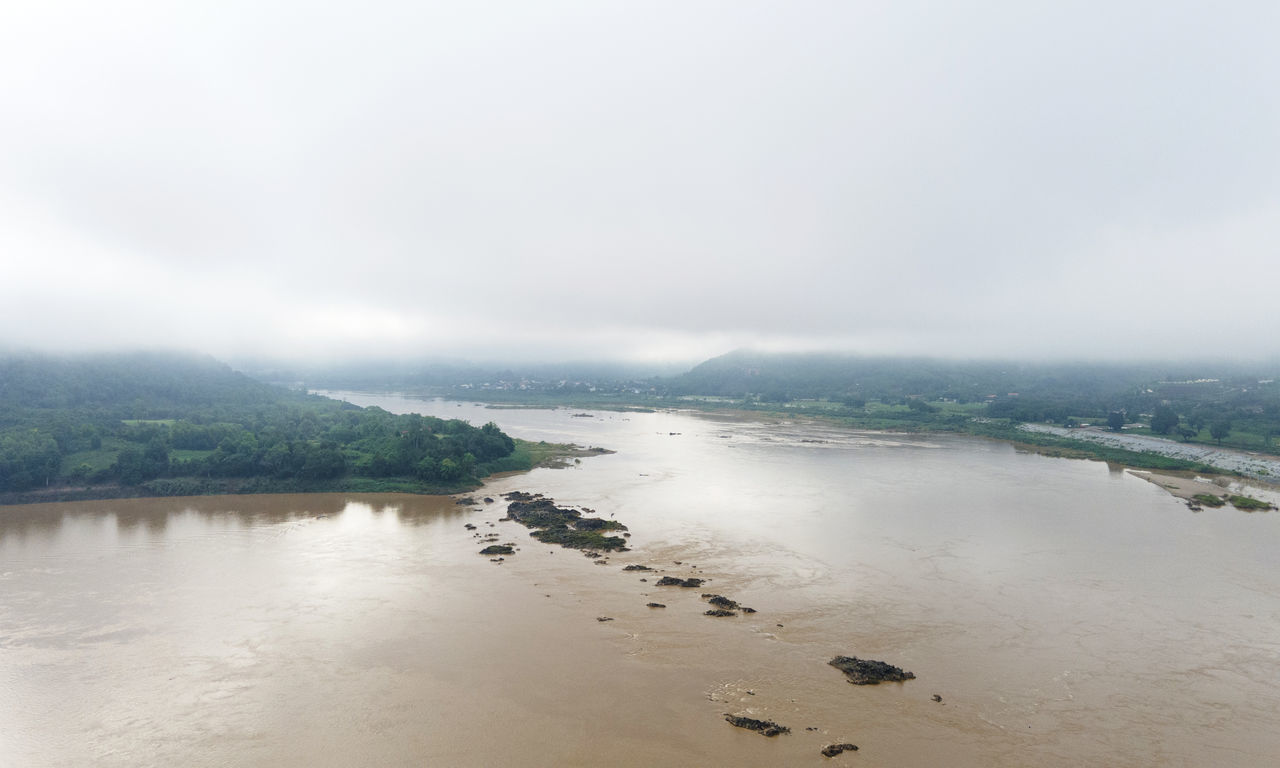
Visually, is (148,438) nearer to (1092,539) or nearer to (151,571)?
(151,571)

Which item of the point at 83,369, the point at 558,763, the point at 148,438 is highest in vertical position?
the point at 83,369

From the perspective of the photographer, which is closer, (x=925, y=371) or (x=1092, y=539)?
(x=1092, y=539)

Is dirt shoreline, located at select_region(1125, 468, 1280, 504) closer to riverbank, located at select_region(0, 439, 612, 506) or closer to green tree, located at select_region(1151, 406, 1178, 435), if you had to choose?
green tree, located at select_region(1151, 406, 1178, 435)

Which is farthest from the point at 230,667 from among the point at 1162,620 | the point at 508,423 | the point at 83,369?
the point at 83,369

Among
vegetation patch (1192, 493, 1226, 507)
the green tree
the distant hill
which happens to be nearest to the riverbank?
vegetation patch (1192, 493, 1226, 507)

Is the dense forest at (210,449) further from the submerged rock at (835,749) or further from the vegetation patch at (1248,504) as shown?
the vegetation patch at (1248,504)

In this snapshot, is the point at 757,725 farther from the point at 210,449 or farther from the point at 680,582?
the point at 210,449

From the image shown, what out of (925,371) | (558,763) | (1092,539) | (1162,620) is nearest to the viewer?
(558,763)

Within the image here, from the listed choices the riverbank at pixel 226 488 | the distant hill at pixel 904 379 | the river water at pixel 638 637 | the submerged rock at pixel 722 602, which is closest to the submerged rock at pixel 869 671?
the river water at pixel 638 637
